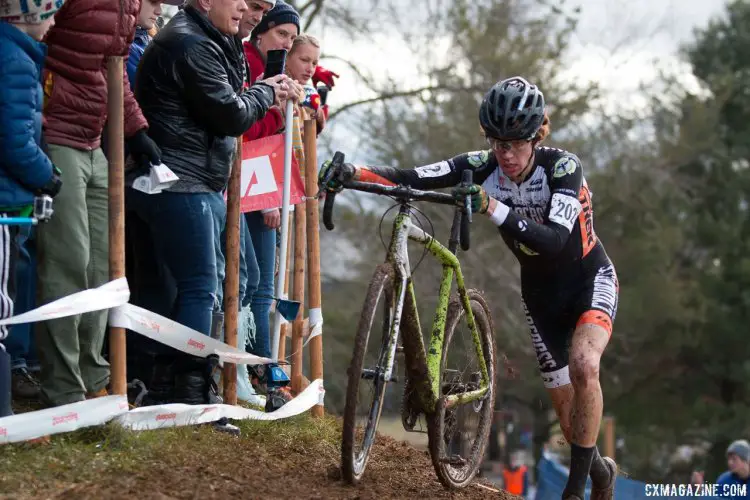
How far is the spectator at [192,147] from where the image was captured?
259 inches

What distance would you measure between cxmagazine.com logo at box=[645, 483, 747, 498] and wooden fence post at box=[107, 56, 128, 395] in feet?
27.0

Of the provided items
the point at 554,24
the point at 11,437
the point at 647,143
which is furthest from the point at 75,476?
the point at 647,143

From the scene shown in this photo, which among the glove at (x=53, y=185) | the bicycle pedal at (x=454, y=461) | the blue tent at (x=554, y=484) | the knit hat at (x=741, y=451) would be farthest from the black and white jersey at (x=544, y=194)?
the blue tent at (x=554, y=484)

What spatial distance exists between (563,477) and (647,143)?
22.7 metres

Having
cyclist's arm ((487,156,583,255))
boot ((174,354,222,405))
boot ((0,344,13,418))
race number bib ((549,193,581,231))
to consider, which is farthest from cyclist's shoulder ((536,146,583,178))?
boot ((0,344,13,418))

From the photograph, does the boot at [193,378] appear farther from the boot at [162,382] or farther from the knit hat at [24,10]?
the knit hat at [24,10]

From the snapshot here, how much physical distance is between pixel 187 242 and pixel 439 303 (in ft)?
4.93

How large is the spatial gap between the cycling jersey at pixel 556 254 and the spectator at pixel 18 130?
2.06 metres

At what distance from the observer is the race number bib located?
6797 mm

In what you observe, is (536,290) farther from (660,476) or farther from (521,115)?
(660,476)

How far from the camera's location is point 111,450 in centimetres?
585

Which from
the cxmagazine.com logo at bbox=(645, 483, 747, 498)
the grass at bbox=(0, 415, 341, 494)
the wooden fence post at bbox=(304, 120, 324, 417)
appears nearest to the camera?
the grass at bbox=(0, 415, 341, 494)

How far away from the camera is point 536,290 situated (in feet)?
24.7

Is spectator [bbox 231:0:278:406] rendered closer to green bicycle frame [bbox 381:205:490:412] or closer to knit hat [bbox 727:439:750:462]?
green bicycle frame [bbox 381:205:490:412]
